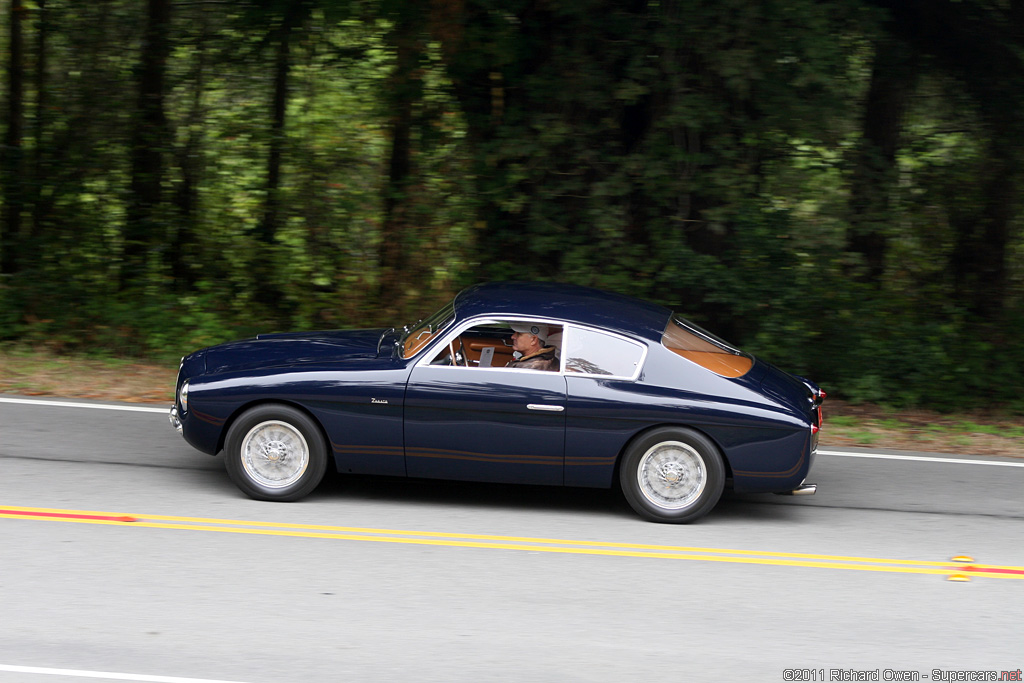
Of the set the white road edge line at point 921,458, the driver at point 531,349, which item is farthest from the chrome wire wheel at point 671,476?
the white road edge line at point 921,458

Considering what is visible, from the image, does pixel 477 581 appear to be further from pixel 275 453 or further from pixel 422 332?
pixel 422 332

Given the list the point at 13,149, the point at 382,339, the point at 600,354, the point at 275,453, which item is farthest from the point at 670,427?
the point at 13,149

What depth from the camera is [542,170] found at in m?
12.4

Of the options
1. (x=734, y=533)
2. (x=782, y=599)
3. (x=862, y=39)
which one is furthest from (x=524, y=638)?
(x=862, y=39)

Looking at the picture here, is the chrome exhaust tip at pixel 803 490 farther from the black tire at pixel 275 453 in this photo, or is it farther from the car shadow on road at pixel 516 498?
the black tire at pixel 275 453

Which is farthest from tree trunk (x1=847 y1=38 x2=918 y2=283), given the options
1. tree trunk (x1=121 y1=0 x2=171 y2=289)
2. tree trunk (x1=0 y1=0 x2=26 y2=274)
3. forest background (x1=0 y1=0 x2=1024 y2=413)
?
tree trunk (x1=0 y1=0 x2=26 y2=274)

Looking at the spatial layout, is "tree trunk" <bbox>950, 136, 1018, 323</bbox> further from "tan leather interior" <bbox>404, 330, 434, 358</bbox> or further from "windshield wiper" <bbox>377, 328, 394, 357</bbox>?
"tan leather interior" <bbox>404, 330, 434, 358</bbox>

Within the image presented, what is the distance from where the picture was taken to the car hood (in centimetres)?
738

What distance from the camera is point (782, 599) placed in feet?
19.8

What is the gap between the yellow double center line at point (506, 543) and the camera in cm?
661

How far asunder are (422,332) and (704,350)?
6.91 ft

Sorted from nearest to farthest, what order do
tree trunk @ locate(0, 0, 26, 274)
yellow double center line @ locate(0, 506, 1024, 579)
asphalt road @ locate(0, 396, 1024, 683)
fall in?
asphalt road @ locate(0, 396, 1024, 683) → yellow double center line @ locate(0, 506, 1024, 579) → tree trunk @ locate(0, 0, 26, 274)

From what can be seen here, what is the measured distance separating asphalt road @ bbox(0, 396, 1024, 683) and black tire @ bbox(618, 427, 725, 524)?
0.15 m

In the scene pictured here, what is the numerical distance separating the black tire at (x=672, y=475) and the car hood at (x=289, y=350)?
203 cm
